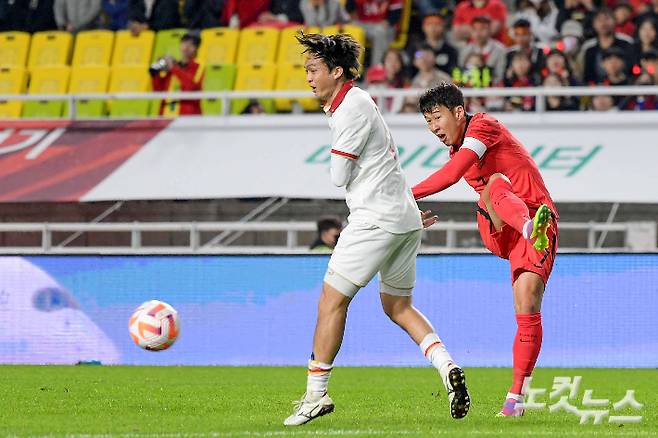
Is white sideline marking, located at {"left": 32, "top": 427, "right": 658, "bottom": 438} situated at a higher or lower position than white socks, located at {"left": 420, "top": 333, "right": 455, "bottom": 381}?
lower

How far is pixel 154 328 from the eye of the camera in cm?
1036

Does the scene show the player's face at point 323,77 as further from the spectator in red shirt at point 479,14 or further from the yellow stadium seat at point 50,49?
the yellow stadium seat at point 50,49

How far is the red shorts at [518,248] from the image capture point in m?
8.62

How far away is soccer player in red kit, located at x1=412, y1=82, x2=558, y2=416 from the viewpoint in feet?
28.0

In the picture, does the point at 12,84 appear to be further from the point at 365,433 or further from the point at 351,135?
the point at 365,433

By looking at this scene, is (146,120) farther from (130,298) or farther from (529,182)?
(529,182)

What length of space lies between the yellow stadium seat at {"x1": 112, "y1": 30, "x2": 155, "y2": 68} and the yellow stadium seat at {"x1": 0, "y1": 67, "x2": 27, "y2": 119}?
1.25 m

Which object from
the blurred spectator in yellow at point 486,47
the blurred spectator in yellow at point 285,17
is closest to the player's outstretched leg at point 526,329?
the blurred spectator in yellow at point 486,47

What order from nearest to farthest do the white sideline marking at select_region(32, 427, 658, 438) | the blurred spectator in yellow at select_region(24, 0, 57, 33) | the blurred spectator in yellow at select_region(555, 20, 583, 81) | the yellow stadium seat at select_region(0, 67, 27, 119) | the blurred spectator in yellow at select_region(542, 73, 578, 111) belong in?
the white sideline marking at select_region(32, 427, 658, 438)
the blurred spectator in yellow at select_region(542, 73, 578, 111)
the blurred spectator in yellow at select_region(555, 20, 583, 81)
the yellow stadium seat at select_region(0, 67, 27, 119)
the blurred spectator in yellow at select_region(24, 0, 57, 33)

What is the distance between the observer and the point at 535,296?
339 inches

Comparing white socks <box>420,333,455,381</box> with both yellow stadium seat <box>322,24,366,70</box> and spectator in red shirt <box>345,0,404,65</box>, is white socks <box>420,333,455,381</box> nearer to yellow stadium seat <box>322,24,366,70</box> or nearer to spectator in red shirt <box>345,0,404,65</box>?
yellow stadium seat <box>322,24,366,70</box>

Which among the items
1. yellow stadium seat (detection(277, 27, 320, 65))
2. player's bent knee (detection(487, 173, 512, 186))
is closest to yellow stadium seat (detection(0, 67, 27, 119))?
yellow stadium seat (detection(277, 27, 320, 65))

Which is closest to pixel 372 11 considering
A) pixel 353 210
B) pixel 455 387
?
pixel 353 210

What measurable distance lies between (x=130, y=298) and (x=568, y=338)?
13.8 ft
